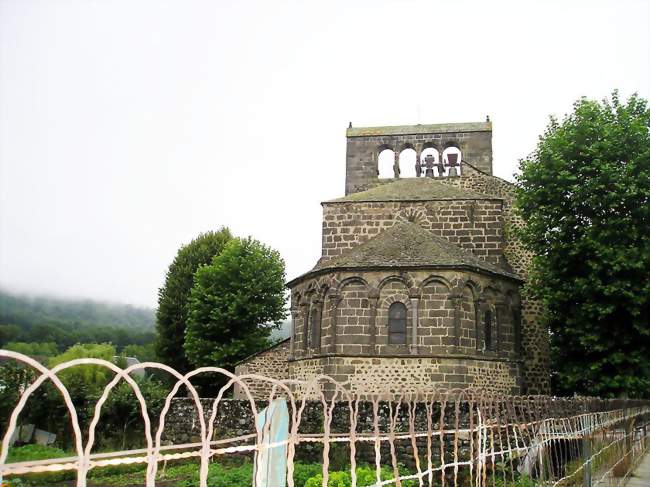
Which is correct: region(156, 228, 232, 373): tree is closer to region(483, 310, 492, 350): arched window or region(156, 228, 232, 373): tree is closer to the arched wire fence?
the arched wire fence

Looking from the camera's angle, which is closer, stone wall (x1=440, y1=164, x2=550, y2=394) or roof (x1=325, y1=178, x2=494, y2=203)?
stone wall (x1=440, y1=164, x2=550, y2=394)

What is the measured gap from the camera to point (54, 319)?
6434 millimetres

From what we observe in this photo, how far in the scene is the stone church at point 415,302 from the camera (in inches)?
776

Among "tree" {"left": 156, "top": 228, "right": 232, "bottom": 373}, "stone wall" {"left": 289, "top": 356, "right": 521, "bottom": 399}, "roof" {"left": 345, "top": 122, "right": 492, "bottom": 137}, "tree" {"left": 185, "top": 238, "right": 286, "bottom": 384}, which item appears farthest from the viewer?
"tree" {"left": 156, "top": 228, "right": 232, "bottom": 373}

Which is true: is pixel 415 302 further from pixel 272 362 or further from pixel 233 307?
pixel 233 307

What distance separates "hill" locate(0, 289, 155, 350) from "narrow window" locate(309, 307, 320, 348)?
12863 millimetres

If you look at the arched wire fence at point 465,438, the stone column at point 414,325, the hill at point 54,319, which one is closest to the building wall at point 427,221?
the stone column at point 414,325

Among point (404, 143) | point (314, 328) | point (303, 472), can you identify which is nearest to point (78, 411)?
point (314, 328)

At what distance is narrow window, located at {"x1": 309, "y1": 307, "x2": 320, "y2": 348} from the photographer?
70.3ft

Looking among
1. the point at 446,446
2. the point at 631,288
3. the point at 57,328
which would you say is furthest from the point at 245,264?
the point at 57,328

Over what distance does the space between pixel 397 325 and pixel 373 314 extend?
2.74 feet

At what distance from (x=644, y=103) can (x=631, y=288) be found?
21.6 feet

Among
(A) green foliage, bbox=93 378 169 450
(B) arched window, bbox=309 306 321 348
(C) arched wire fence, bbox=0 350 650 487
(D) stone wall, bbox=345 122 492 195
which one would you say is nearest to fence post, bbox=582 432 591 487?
(C) arched wire fence, bbox=0 350 650 487

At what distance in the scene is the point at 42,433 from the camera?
63.4 ft
